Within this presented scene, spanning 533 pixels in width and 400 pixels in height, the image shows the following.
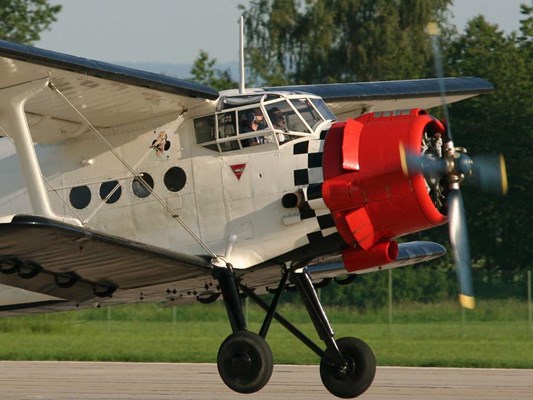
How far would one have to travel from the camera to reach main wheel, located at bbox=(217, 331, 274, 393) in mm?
13156

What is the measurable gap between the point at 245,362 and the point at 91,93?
11.3 feet

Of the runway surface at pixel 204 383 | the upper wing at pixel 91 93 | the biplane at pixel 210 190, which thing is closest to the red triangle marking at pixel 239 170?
the biplane at pixel 210 190

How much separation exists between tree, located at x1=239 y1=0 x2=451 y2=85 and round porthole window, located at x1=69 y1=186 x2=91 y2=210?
145 feet

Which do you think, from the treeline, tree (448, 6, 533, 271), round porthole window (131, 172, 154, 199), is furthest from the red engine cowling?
tree (448, 6, 533, 271)

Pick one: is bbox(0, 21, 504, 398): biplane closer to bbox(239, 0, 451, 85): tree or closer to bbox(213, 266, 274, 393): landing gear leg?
bbox(213, 266, 274, 393): landing gear leg

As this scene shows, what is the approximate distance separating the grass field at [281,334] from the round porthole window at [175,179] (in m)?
7.97

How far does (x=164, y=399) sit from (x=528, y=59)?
113ft

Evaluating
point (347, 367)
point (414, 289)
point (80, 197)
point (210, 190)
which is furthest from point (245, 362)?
point (414, 289)

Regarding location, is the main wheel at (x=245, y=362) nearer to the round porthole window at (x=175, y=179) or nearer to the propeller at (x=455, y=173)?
the round porthole window at (x=175, y=179)

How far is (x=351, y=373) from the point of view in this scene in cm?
1433

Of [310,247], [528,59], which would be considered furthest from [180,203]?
[528,59]

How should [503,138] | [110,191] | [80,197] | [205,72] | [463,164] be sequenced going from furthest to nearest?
[205,72] < [503,138] < [80,197] < [110,191] < [463,164]

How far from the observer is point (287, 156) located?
13.5m

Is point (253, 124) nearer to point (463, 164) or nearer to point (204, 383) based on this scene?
point (463, 164)
